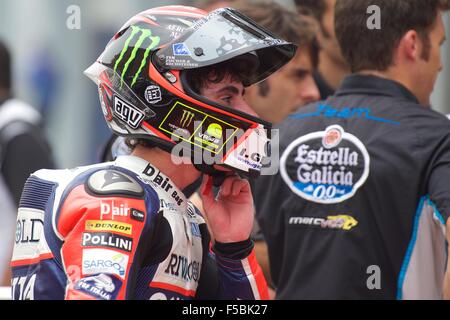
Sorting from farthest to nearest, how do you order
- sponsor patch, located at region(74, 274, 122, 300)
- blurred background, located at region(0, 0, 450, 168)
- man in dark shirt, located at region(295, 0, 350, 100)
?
blurred background, located at region(0, 0, 450, 168) → man in dark shirt, located at region(295, 0, 350, 100) → sponsor patch, located at region(74, 274, 122, 300)

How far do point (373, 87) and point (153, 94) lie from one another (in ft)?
4.53

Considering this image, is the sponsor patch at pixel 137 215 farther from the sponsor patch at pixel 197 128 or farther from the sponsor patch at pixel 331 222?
the sponsor patch at pixel 331 222

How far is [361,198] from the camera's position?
12.9 ft

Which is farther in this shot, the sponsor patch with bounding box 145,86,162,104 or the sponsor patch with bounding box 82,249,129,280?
the sponsor patch with bounding box 145,86,162,104

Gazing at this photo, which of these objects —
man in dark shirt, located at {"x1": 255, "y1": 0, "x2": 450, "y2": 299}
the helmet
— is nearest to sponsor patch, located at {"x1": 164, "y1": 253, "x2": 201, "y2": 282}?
the helmet

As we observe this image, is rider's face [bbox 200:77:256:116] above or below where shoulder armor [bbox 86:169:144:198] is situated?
above

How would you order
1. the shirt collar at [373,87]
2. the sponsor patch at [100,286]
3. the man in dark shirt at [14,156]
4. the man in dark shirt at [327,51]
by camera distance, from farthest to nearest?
the man in dark shirt at [14,156], the man in dark shirt at [327,51], the shirt collar at [373,87], the sponsor patch at [100,286]

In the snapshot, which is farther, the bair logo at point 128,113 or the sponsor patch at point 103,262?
the bair logo at point 128,113

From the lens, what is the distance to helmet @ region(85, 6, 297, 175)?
298 cm

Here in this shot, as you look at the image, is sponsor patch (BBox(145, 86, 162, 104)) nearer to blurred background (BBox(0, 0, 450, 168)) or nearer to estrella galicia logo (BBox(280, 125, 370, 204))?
estrella galicia logo (BBox(280, 125, 370, 204))

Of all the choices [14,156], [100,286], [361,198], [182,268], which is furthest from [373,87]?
[14,156]

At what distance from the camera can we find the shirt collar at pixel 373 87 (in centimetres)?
407

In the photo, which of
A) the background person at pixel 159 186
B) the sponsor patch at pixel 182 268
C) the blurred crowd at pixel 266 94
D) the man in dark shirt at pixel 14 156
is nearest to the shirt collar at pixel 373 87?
the blurred crowd at pixel 266 94
